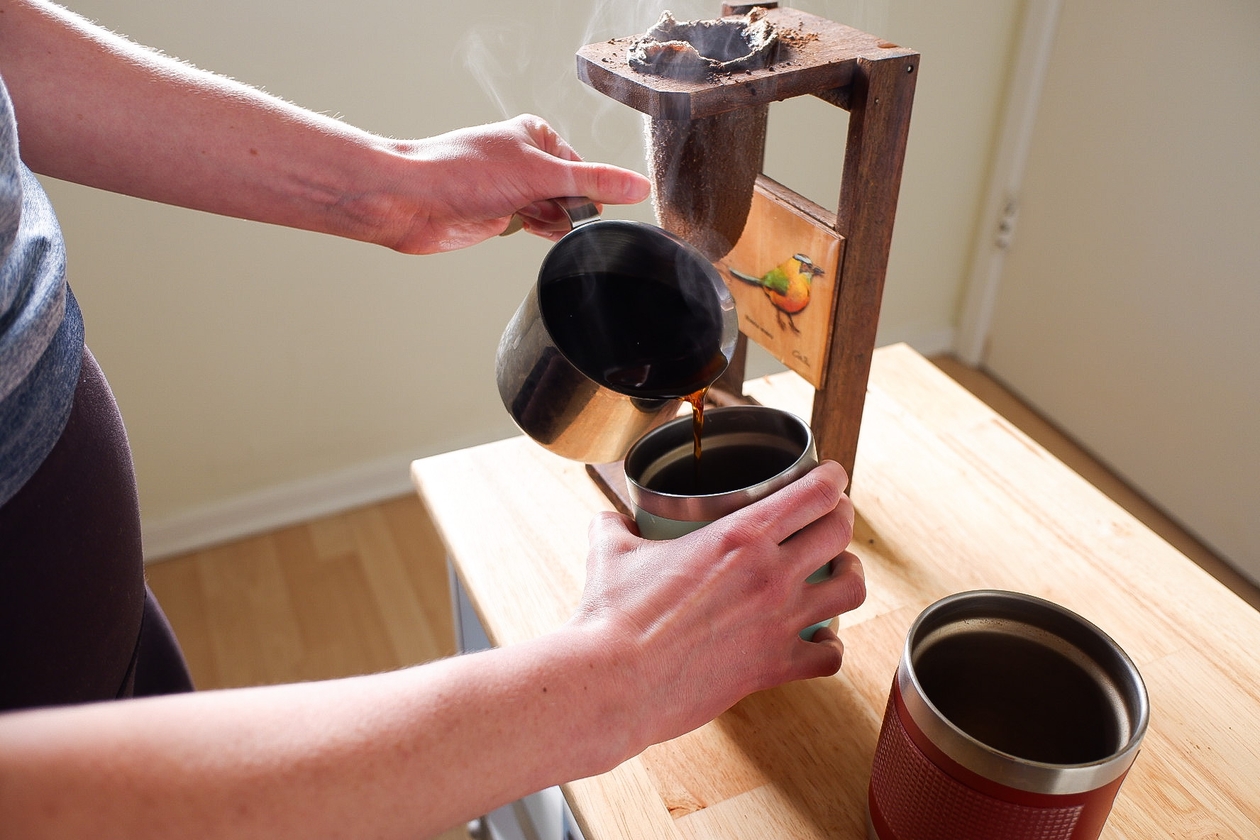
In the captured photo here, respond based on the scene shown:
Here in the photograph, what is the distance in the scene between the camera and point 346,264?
5.96 ft

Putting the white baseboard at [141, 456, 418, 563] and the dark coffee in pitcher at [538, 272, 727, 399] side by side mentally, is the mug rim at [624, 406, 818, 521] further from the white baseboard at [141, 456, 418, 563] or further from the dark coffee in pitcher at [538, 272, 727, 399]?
the white baseboard at [141, 456, 418, 563]

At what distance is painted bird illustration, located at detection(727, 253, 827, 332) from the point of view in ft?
2.73

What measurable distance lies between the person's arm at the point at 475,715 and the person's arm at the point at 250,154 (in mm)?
354

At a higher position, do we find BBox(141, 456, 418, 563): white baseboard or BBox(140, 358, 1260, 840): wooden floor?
BBox(141, 456, 418, 563): white baseboard

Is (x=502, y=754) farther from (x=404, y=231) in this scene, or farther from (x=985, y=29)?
(x=985, y=29)

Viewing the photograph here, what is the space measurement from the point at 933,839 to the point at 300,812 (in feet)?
1.18

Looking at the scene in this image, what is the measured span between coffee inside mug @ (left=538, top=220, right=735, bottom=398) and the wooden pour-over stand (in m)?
0.08

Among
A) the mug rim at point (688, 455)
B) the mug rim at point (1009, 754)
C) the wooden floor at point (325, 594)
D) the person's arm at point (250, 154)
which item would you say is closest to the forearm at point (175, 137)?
the person's arm at point (250, 154)

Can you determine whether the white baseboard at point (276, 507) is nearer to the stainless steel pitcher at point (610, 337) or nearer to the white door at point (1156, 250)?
the stainless steel pitcher at point (610, 337)

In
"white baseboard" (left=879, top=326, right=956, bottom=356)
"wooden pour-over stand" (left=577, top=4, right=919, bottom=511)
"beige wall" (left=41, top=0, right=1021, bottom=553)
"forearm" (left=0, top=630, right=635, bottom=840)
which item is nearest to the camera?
"forearm" (left=0, top=630, right=635, bottom=840)

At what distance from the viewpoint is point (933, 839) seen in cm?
55

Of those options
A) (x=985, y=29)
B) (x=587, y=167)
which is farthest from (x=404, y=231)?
(x=985, y=29)

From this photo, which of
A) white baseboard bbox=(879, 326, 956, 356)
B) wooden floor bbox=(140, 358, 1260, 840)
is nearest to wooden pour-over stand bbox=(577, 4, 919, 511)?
wooden floor bbox=(140, 358, 1260, 840)

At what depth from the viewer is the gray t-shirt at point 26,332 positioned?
58 cm
